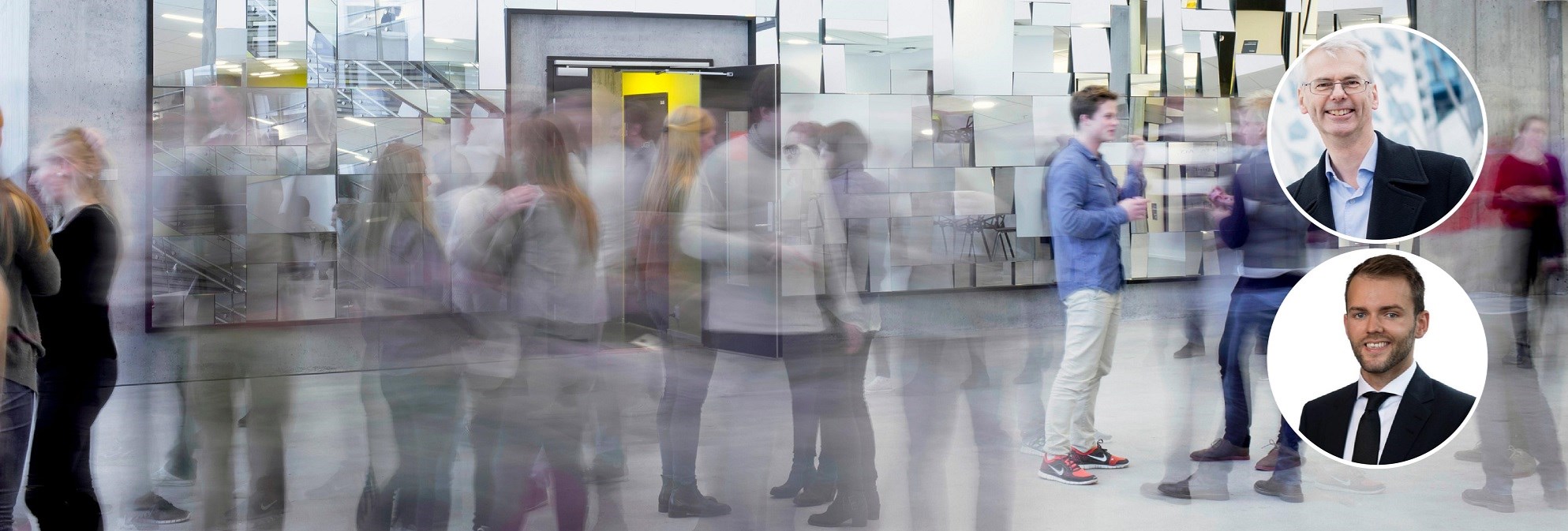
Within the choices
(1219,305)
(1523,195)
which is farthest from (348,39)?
(1523,195)

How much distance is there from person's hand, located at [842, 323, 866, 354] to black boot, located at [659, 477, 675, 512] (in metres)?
0.57

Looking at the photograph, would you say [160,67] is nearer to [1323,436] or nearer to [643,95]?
[643,95]

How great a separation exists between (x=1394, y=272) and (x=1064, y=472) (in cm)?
117

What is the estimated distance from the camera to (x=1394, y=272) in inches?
78.7

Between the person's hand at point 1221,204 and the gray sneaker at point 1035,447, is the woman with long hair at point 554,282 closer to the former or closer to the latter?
the gray sneaker at point 1035,447

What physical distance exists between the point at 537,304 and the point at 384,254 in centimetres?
26

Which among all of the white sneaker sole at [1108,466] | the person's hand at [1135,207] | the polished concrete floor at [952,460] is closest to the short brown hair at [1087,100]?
the person's hand at [1135,207]

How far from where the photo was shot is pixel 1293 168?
6.72 ft

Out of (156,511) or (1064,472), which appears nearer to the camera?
(156,511)

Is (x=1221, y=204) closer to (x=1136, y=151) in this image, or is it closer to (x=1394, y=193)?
(x=1136, y=151)

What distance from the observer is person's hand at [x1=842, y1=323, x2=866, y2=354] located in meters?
2.15

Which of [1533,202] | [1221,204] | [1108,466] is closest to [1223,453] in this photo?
[1108,466]

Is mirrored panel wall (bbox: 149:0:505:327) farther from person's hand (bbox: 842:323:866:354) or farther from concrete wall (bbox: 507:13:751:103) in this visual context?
person's hand (bbox: 842:323:866:354)

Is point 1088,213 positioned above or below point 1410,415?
above
